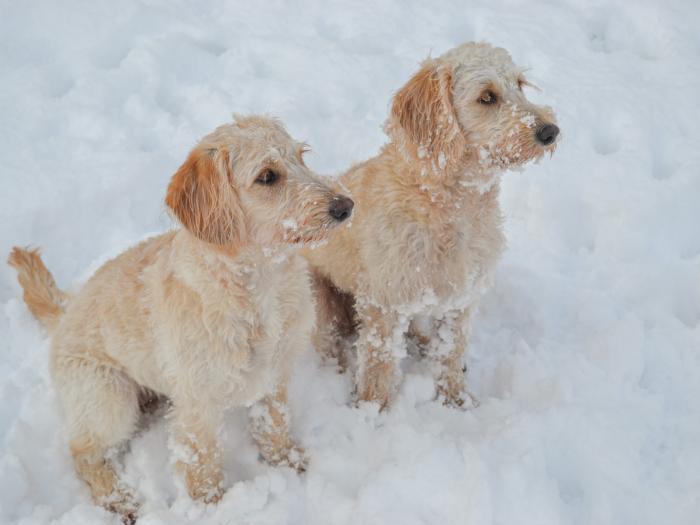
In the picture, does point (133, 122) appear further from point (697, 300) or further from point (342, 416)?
point (697, 300)

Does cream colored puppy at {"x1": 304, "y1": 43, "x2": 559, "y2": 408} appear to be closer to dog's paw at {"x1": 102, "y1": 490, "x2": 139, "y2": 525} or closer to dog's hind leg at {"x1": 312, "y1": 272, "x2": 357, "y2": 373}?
dog's hind leg at {"x1": 312, "y1": 272, "x2": 357, "y2": 373}

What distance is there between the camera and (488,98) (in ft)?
10.1

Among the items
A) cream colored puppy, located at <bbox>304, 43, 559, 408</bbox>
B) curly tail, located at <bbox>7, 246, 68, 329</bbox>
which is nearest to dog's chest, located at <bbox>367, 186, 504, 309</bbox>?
cream colored puppy, located at <bbox>304, 43, 559, 408</bbox>

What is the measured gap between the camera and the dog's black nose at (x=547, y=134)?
116 inches

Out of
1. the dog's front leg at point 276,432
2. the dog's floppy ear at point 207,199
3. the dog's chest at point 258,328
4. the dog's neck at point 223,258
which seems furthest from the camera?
the dog's front leg at point 276,432

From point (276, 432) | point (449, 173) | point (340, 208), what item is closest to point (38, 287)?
point (276, 432)

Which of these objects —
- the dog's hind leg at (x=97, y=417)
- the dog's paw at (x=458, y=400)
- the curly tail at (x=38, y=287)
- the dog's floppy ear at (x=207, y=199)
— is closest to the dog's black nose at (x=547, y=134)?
the dog's floppy ear at (x=207, y=199)

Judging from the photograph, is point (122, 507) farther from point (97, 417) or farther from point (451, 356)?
point (451, 356)

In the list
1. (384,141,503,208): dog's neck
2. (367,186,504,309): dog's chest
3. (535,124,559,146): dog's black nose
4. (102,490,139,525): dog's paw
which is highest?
(535,124,559,146): dog's black nose

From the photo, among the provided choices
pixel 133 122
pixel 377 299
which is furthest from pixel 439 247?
pixel 133 122

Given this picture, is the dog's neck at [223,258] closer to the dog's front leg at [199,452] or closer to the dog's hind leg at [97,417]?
the dog's front leg at [199,452]

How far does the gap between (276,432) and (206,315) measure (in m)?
0.96

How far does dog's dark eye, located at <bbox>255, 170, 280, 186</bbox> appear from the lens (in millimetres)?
2680

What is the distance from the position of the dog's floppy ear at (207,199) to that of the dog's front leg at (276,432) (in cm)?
114
